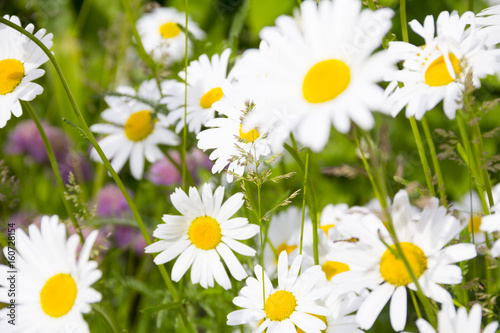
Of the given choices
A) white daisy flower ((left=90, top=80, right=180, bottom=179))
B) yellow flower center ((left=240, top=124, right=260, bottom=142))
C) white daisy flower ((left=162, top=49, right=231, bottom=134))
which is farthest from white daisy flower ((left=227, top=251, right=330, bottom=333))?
white daisy flower ((left=90, top=80, right=180, bottom=179))

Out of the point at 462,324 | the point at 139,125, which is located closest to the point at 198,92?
the point at 139,125

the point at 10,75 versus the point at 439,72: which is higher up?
the point at 10,75

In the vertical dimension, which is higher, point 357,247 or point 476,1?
point 476,1

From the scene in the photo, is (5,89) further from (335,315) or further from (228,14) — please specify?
(228,14)

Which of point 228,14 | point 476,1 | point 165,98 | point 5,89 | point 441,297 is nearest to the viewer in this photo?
point 441,297

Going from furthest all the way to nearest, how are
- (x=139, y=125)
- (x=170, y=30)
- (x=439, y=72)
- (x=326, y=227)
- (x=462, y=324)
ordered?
1. (x=170, y=30)
2. (x=139, y=125)
3. (x=326, y=227)
4. (x=439, y=72)
5. (x=462, y=324)

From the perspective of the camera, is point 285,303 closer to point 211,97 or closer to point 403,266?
point 403,266

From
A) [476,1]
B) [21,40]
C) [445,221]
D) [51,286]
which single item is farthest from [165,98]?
[476,1]
